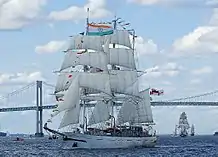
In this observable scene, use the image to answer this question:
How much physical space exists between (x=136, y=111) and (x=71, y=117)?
60.6ft

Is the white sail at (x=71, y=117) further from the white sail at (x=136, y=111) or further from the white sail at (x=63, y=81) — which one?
the white sail at (x=136, y=111)

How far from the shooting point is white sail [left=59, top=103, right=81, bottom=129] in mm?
94188

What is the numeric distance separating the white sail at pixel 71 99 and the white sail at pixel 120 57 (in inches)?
537

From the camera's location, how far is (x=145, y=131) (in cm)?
11269

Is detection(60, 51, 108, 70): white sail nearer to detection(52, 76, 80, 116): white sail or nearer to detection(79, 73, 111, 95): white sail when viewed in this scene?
detection(79, 73, 111, 95): white sail

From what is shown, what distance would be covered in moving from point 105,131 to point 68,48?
40.8 feet

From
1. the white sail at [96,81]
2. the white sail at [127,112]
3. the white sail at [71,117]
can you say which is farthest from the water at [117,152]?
the white sail at [96,81]

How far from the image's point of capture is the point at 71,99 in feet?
312

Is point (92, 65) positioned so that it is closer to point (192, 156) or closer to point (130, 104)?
point (130, 104)

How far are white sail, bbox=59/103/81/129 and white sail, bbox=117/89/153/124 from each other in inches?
509

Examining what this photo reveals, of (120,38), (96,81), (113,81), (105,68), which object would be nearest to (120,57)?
(120,38)

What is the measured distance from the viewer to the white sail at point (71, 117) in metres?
94.2

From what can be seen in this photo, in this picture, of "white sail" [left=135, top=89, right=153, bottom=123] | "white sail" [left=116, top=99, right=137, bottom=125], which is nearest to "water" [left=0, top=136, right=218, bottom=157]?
"white sail" [left=135, top=89, right=153, bottom=123]

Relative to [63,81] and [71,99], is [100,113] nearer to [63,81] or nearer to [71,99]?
[63,81]
